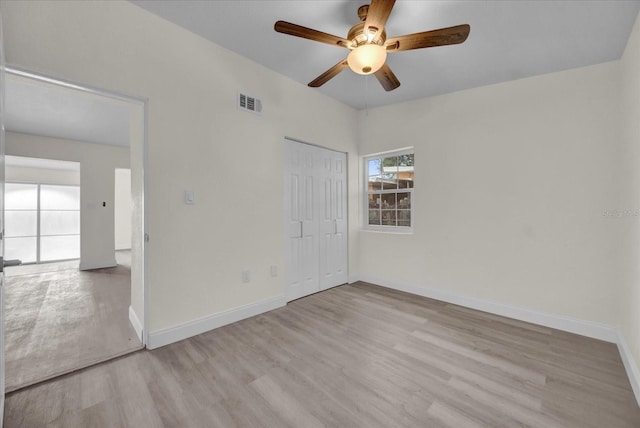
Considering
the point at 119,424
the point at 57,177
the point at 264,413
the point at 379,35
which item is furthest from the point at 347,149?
the point at 57,177

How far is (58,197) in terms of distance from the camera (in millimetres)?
7070

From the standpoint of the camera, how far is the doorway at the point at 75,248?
2.25m

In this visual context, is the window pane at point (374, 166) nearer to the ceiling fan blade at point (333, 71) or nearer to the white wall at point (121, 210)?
the ceiling fan blade at point (333, 71)

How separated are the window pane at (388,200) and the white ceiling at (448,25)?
5.63 ft

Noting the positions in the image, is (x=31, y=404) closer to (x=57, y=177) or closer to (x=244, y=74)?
(x=244, y=74)

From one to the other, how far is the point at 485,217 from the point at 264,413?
123 inches

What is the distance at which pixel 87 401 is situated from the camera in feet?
5.74

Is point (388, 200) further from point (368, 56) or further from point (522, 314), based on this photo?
point (368, 56)

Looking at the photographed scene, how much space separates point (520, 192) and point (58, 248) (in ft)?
32.4

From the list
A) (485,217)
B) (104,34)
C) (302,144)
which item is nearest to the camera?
(104,34)

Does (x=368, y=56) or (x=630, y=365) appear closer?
(x=368, y=56)

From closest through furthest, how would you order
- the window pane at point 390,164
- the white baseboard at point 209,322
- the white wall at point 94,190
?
the white baseboard at point 209,322 → the window pane at point 390,164 → the white wall at point 94,190

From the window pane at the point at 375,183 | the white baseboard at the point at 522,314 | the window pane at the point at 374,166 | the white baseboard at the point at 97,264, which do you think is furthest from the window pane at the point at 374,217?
the white baseboard at the point at 97,264

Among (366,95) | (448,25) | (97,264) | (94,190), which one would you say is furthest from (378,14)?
(97,264)
